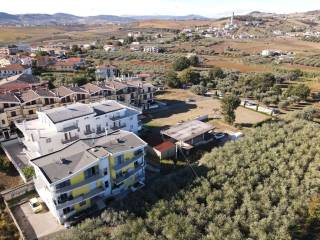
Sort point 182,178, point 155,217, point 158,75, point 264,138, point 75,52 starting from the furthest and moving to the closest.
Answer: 1. point 75,52
2. point 158,75
3. point 264,138
4. point 182,178
5. point 155,217

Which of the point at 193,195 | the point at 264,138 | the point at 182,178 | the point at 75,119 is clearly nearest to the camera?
the point at 193,195

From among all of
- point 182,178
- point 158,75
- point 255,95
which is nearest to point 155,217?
point 182,178

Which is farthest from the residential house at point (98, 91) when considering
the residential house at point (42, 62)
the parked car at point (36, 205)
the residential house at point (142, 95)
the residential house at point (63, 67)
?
the residential house at point (42, 62)

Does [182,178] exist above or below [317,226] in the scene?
above

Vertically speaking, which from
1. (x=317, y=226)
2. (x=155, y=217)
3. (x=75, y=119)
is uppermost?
(x=75, y=119)

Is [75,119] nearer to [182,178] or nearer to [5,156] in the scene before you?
[5,156]

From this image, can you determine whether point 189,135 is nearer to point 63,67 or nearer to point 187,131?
point 187,131
